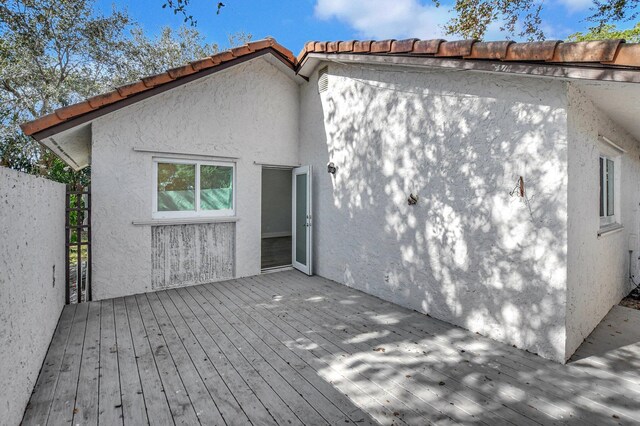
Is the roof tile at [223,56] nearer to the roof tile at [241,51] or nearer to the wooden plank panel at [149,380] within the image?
the roof tile at [241,51]

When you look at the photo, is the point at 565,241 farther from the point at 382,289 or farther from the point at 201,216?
the point at 201,216

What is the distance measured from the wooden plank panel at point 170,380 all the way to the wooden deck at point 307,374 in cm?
1

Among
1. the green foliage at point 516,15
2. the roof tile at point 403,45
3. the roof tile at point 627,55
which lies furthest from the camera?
the green foliage at point 516,15

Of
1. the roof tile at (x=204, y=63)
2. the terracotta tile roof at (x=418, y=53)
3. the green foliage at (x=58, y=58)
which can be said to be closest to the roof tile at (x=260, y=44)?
the terracotta tile roof at (x=418, y=53)

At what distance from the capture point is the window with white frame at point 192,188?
20.7 feet

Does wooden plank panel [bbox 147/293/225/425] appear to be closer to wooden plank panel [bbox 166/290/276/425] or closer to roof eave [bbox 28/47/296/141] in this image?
wooden plank panel [bbox 166/290/276/425]

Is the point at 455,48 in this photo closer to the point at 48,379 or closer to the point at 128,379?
the point at 128,379

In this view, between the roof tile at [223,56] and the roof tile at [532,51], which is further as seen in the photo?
the roof tile at [223,56]

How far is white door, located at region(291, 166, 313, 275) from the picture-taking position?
737 centimetres

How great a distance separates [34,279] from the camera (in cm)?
317

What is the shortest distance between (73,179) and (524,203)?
1930cm

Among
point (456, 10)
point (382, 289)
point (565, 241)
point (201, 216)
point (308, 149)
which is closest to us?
point (565, 241)

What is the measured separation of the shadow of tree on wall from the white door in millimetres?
2745

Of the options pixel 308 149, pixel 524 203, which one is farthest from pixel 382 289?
pixel 308 149
